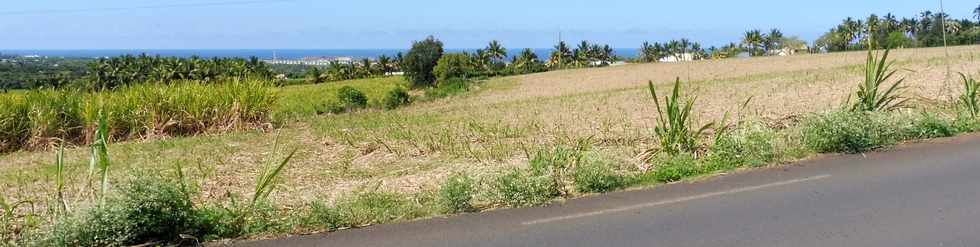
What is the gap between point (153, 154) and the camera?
1266cm

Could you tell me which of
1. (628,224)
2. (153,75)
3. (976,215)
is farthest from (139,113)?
(153,75)

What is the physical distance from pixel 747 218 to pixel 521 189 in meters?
1.87

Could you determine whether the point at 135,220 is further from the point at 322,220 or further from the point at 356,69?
the point at 356,69

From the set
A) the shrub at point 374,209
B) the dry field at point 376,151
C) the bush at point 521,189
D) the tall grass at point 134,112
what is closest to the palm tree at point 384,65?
the dry field at point 376,151

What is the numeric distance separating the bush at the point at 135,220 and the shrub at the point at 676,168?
4.32 meters

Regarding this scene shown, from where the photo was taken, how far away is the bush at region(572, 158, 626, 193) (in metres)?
6.96

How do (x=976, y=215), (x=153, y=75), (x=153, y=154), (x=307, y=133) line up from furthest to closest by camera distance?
(x=153, y=75)
(x=307, y=133)
(x=153, y=154)
(x=976, y=215)

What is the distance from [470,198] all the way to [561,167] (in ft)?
3.84

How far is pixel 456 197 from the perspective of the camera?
20.7 feet

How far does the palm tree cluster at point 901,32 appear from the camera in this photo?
217 feet

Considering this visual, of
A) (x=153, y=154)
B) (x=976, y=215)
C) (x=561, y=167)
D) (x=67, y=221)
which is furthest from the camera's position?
(x=153, y=154)

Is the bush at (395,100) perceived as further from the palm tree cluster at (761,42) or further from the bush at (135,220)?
the palm tree cluster at (761,42)

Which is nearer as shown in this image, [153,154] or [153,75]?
[153,154]

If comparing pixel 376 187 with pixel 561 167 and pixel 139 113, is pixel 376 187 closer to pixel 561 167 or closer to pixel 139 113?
pixel 561 167
